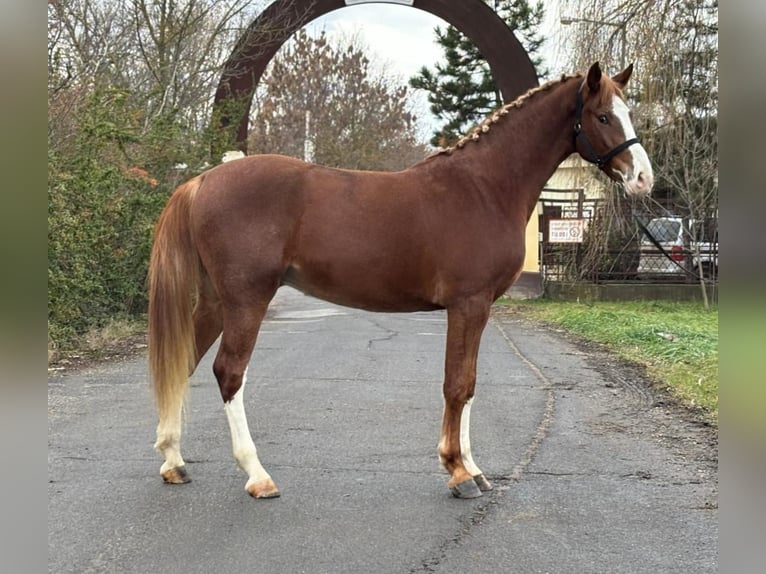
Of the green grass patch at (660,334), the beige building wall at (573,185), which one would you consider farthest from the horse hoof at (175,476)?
the beige building wall at (573,185)

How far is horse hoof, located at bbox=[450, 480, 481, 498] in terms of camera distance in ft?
11.3

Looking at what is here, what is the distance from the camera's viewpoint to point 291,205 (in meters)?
3.56

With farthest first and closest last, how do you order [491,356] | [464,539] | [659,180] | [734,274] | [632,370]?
[659,180] < [491,356] < [632,370] < [464,539] < [734,274]

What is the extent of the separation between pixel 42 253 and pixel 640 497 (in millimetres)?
3225

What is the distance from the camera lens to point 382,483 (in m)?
3.66

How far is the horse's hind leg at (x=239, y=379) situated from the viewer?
347cm

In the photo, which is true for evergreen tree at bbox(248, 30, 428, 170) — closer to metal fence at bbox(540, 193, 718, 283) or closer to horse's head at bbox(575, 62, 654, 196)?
metal fence at bbox(540, 193, 718, 283)

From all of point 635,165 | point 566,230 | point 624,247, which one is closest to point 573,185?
point 566,230

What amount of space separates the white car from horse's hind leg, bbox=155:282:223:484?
11.4 m

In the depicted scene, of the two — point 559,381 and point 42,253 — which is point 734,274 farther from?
point 559,381

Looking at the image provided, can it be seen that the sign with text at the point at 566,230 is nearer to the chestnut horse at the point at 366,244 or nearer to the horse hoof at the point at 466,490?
the chestnut horse at the point at 366,244

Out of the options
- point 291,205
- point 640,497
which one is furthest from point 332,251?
point 640,497

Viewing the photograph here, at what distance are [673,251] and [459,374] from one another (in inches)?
472

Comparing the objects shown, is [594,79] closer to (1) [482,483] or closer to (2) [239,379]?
(1) [482,483]
